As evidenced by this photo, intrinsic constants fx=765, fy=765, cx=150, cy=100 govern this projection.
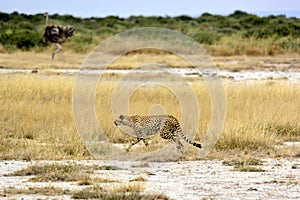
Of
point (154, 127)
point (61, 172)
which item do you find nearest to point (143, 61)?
point (154, 127)

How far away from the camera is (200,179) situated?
32.2 feet

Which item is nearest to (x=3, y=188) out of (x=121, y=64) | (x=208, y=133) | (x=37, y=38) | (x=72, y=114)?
(x=208, y=133)

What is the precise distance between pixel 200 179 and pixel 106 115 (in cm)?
518

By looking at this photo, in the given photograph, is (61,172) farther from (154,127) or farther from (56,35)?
(56,35)

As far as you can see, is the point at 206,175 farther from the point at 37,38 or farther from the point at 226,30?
the point at 226,30

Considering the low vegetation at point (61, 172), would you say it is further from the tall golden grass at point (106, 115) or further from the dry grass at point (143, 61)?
the dry grass at point (143, 61)

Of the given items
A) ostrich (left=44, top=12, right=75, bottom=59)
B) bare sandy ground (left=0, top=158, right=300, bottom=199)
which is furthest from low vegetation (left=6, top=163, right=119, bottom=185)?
ostrich (left=44, top=12, right=75, bottom=59)

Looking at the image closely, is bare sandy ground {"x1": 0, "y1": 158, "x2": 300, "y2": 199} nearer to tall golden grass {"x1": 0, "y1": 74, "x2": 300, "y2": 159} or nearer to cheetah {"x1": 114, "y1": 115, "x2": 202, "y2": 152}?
cheetah {"x1": 114, "y1": 115, "x2": 202, "y2": 152}

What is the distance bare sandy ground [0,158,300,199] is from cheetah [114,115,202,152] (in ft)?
2.44

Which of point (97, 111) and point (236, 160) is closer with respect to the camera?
point (236, 160)

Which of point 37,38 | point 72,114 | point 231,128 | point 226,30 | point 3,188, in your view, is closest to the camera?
point 3,188

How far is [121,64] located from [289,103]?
12624 mm

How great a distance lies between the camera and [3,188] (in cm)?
901

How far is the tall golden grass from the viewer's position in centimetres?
1241
